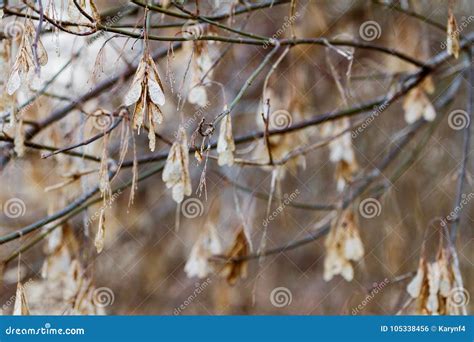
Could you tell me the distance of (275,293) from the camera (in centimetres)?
357

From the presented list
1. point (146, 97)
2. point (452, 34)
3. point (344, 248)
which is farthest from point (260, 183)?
point (146, 97)

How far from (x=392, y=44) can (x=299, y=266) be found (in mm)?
1364

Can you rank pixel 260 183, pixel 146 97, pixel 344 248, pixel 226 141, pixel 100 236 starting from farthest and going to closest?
pixel 260 183
pixel 344 248
pixel 226 141
pixel 100 236
pixel 146 97

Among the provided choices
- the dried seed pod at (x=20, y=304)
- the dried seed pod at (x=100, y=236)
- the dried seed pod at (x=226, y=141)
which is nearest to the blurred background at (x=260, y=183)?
the dried seed pod at (x=20, y=304)

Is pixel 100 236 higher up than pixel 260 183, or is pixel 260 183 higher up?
pixel 260 183

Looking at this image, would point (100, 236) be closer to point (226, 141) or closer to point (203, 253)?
point (226, 141)

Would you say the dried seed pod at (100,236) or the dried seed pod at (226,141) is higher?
the dried seed pod at (226,141)

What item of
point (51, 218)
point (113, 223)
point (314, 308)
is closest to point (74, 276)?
point (51, 218)

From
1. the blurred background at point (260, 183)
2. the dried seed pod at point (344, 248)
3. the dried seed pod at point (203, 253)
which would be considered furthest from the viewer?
the blurred background at point (260, 183)

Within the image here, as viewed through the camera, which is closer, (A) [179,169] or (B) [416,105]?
(A) [179,169]

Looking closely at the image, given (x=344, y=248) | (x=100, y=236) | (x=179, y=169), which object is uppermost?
(x=344, y=248)

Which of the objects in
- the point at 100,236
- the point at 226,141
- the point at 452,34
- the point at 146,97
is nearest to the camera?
the point at 146,97

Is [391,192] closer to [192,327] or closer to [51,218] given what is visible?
[192,327]

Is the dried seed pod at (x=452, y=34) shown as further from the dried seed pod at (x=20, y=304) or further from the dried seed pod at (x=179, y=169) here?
the dried seed pod at (x=20, y=304)
